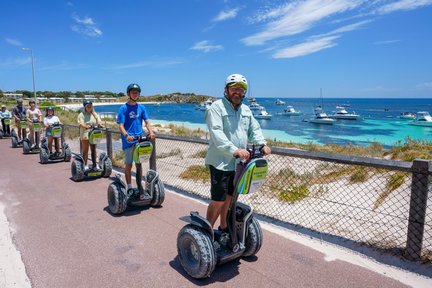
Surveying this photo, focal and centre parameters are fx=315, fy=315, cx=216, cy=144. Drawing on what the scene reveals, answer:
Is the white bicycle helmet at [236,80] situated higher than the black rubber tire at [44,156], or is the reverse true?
the white bicycle helmet at [236,80]

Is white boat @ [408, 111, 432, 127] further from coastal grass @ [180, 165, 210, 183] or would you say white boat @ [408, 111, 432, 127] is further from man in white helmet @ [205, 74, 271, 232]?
man in white helmet @ [205, 74, 271, 232]

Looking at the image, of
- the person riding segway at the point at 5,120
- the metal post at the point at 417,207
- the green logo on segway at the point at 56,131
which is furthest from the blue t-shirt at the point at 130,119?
the person riding segway at the point at 5,120

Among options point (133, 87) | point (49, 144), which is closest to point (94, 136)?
point (133, 87)

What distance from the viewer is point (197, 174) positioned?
8.30 m

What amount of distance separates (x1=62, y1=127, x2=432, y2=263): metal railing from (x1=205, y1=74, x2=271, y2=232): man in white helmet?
151 centimetres

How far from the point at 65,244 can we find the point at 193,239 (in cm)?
193

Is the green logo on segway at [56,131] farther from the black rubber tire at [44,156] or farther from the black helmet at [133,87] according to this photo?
the black helmet at [133,87]

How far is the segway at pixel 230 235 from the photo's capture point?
2.96m

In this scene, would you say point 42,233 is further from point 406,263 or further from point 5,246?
point 406,263

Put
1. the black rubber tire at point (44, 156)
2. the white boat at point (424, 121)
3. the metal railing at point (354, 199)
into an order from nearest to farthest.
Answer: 1. the metal railing at point (354, 199)
2. the black rubber tire at point (44, 156)
3. the white boat at point (424, 121)

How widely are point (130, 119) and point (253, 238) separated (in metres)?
3.30

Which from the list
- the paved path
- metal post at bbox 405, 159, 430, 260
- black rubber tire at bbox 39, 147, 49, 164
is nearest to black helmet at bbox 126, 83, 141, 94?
the paved path

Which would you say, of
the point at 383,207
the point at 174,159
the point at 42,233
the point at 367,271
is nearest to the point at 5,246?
the point at 42,233

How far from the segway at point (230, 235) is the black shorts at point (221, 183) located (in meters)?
0.15
